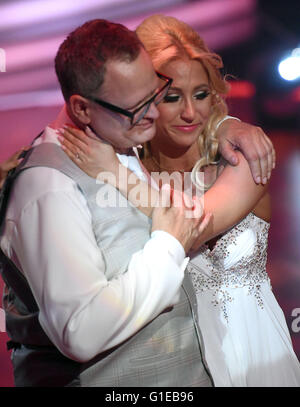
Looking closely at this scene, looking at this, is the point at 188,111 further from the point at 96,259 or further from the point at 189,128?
the point at 96,259

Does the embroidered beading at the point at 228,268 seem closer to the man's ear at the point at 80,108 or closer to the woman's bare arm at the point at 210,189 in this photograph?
the woman's bare arm at the point at 210,189

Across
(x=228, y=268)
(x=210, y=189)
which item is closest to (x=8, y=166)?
(x=210, y=189)

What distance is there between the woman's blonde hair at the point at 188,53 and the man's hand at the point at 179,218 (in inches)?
19.4

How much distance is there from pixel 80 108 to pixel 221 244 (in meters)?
0.79

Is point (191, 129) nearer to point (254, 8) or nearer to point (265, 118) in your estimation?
point (254, 8)

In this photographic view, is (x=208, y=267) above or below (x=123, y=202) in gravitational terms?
below

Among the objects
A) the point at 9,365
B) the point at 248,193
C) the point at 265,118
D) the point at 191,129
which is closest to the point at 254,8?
the point at 265,118

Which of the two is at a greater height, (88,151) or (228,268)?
(88,151)

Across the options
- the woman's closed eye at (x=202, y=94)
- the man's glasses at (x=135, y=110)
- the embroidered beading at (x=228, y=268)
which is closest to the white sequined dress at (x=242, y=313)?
the embroidered beading at (x=228, y=268)

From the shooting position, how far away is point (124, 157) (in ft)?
5.91

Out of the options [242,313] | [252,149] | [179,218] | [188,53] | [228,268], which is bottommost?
[242,313]

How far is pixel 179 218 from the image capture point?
1.65 metres

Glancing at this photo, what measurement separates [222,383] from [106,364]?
0.53m

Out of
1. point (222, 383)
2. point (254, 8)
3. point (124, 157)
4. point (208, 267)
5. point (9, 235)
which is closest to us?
point (9, 235)
